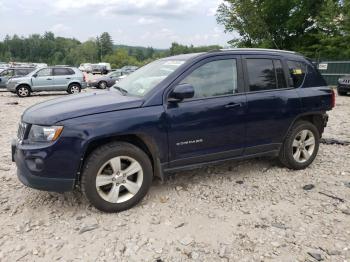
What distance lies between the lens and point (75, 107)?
3.53 meters

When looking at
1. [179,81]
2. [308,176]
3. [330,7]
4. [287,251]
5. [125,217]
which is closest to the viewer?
[287,251]

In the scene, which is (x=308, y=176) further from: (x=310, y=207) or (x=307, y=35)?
(x=307, y=35)

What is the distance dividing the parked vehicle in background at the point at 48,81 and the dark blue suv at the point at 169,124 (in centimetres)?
1392

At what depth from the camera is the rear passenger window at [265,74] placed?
4.34 meters

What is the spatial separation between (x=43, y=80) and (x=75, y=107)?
49.1 ft

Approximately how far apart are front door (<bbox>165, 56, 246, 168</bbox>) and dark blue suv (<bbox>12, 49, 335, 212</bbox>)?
0.01 metres

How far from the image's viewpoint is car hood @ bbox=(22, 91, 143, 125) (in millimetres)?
3346

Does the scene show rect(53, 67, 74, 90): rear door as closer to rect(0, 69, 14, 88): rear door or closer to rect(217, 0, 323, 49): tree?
rect(0, 69, 14, 88): rear door

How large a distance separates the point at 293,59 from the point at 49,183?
3752mm

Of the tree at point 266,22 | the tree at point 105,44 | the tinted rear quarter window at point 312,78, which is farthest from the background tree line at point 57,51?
the tinted rear quarter window at point 312,78

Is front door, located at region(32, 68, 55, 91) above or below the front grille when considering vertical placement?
above

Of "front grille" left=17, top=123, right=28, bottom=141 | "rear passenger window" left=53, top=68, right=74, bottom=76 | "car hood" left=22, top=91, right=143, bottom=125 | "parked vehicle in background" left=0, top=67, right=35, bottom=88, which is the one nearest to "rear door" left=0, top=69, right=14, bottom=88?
"parked vehicle in background" left=0, top=67, right=35, bottom=88

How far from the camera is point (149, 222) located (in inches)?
136

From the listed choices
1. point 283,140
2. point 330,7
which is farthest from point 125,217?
point 330,7
